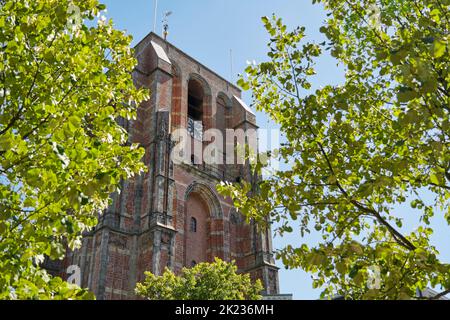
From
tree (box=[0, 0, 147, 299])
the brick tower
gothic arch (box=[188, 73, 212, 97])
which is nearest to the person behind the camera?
tree (box=[0, 0, 147, 299])

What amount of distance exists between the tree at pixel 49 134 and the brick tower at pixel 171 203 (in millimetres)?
14495

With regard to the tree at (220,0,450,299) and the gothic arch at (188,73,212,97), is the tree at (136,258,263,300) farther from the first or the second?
the gothic arch at (188,73,212,97)

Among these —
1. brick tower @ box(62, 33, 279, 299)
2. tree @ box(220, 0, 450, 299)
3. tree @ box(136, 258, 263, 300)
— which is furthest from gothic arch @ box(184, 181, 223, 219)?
tree @ box(220, 0, 450, 299)

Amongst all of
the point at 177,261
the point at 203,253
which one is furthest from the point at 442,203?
the point at 203,253

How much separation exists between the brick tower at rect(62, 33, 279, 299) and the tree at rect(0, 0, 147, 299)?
1449 cm

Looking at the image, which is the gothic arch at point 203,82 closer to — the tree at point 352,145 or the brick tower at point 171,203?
the brick tower at point 171,203

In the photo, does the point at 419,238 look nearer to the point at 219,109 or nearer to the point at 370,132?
the point at 370,132

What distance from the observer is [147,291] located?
57.4ft

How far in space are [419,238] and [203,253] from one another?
1997 cm

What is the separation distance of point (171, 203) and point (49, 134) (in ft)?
56.7

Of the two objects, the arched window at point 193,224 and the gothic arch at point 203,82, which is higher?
the gothic arch at point 203,82

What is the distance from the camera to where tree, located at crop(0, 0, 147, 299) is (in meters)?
4.55

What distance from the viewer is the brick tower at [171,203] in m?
20.6

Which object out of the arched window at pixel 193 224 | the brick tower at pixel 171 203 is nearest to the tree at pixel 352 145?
the brick tower at pixel 171 203
